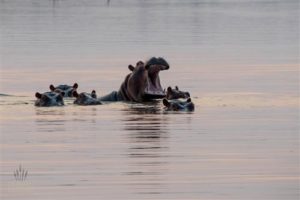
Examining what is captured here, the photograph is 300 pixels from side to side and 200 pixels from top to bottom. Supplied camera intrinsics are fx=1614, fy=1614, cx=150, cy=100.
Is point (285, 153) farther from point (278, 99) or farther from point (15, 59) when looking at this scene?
point (15, 59)

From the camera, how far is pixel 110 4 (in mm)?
81000

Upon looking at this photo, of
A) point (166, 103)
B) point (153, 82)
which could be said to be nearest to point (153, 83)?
point (153, 82)

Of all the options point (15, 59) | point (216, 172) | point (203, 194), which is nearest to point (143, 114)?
point (216, 172)

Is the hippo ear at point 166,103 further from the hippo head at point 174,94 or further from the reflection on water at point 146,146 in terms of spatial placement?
the hippo head at point 174,94

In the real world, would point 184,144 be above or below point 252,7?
below

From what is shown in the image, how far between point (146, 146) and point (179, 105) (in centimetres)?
496

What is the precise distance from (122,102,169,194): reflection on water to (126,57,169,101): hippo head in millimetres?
332

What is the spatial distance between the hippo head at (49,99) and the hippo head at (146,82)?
1.33 metres

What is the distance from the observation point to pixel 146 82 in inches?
971

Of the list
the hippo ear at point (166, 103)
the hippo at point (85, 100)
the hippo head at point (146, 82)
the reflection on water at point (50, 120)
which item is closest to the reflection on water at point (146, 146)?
the hippo ear at point (166, 103)

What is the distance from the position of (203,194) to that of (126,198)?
0.68 meters

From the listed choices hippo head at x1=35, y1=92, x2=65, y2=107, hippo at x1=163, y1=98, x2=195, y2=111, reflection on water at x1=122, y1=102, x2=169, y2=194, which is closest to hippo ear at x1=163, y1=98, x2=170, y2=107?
hippo at x1=163, y1=98, x2=195, y2=111

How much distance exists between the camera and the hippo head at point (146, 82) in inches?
960

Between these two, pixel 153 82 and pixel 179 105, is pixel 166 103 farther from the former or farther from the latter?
pixel 153 82
